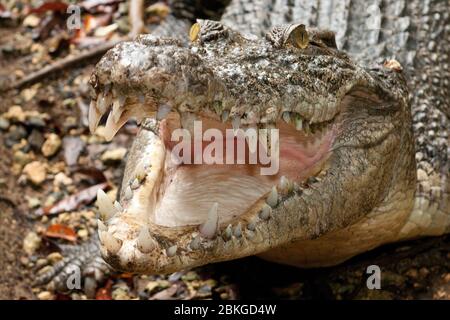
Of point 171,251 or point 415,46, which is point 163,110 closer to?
point 171,251

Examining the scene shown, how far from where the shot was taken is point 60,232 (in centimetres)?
399

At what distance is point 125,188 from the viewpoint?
2.90 meters

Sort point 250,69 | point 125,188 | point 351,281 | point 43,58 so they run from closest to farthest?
point 250,69
point 125,188
point 351,281
point 43,58

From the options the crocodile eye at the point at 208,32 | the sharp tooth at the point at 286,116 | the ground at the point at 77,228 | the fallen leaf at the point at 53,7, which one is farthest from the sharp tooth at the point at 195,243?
the fallen leaf at the point at 53,7

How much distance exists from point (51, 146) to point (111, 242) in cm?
221

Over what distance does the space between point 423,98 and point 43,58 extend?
109 inches

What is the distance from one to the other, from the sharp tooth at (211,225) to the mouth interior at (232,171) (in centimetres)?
33

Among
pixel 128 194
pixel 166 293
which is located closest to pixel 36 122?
pixel 166 293

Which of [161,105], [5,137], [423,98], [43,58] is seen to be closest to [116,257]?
[161,105]

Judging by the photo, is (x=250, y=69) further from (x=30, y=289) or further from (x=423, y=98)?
(x=30, y=289)

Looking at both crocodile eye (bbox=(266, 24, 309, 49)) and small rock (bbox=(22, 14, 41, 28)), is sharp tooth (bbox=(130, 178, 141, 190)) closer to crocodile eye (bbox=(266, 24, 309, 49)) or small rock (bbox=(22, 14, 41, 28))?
crocodile eye (bbox=(266, 24, 309, 49))

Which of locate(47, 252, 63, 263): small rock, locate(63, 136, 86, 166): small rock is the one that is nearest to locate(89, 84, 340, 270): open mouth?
locate(47, 252, 63, 263): small rock

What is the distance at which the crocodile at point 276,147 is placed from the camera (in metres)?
2.38

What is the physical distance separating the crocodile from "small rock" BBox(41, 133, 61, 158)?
0.79 m
